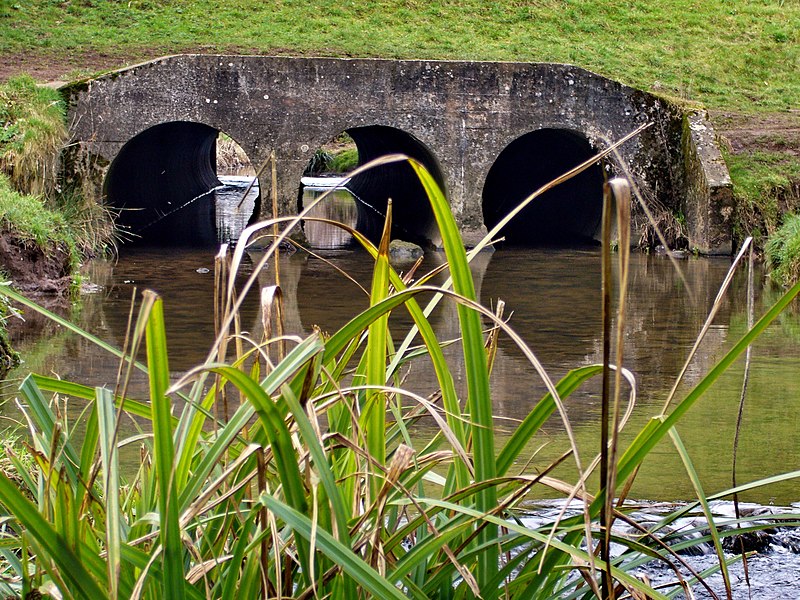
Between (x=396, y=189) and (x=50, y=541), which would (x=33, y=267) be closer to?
(x=50, y=541)

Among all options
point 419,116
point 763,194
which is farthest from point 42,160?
point 763,194

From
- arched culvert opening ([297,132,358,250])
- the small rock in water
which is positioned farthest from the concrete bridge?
the small rock in water

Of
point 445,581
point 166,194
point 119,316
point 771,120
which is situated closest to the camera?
point 445,581

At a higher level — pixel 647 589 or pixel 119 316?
pixel 647 589

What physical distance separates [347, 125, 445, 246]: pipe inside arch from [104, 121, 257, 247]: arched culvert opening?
2.73m

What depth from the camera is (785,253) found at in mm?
12047

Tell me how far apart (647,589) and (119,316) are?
8.00 m

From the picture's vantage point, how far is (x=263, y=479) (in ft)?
5.92

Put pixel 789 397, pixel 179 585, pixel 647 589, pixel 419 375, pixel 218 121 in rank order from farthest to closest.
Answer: pixel 218 121, pixel 419 375, pixel 789 397, pixel 647 589, pixel 179 585

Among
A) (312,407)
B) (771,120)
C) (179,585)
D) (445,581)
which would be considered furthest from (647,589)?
(771,120)

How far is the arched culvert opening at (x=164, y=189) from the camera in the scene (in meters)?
16.7

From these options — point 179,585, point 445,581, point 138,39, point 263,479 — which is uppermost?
point 138,39

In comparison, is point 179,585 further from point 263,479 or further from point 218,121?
point 218,121

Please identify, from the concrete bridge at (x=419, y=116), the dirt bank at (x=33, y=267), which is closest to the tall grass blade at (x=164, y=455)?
the dirt bank at (x=33, y=267)
